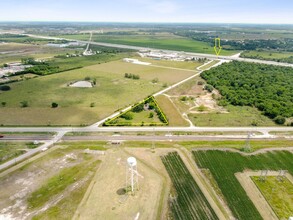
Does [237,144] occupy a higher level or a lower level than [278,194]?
higher

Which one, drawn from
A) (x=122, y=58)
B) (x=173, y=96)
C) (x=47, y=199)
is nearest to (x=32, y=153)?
(x=47, y=199)

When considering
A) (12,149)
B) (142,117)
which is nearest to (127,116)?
(142,117)

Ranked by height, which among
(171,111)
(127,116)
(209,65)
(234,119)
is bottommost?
(234,119)

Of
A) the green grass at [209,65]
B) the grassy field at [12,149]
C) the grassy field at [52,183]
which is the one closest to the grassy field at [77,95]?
the grassy field at [12,149]

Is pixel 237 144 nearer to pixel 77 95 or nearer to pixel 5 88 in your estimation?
pixel 77 95

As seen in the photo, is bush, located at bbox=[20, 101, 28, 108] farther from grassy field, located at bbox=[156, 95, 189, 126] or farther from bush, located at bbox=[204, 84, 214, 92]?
bush, located at bbox=[204, 84, 214, 92]

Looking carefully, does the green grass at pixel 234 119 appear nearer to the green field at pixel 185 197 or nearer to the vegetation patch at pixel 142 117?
the vegetation patch at pixel 142 117
